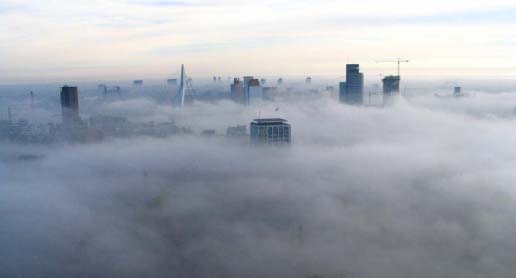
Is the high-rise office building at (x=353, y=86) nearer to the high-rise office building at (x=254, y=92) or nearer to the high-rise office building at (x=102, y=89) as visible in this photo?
the high-rise office building at (x=254, y=92)

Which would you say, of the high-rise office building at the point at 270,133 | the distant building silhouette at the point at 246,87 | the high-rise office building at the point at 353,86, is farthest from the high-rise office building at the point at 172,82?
the high-rise office building at the point at 353,86

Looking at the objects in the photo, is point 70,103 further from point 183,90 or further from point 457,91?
point 457,91

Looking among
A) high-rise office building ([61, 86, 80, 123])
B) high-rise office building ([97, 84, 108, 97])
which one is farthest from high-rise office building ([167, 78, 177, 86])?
high-rise office building ([61, 86, 80, 123])

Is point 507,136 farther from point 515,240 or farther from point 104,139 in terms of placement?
point 104,139

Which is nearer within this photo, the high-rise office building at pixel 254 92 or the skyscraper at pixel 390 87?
the high-rise office building at pixel 254 92

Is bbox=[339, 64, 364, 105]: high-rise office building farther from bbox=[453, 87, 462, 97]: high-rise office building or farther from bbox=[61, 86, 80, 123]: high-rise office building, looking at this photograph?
bbox=[61, 86, 80, 123]: high-rise office building

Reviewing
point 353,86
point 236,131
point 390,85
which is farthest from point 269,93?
point 236,131
